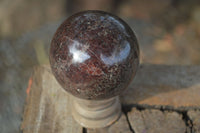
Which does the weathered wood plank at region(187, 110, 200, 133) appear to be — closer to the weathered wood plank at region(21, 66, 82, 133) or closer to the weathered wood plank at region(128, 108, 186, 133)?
the weathered wood plank at region(128, 108, 186, 133)

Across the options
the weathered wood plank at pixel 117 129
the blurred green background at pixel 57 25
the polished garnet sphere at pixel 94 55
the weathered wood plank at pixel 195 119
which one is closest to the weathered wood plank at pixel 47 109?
the weathered wood plank at pixel 117 129

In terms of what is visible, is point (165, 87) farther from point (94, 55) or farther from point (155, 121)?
point (94, 55)

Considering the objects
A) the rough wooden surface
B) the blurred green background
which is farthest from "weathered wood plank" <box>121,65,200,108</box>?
the blurred green background

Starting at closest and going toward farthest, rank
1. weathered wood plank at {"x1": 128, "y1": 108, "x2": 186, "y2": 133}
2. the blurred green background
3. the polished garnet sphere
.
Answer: the polished garnet sphere → weathered wood plank at {"x1": 128, "y1": 108, "x2": 186, "y2": 133} → the blurred green background

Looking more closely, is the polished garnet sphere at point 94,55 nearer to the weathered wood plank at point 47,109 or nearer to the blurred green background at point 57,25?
the weathered wood plank at point 47,109

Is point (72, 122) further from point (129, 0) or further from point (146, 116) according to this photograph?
point (129, 0)
